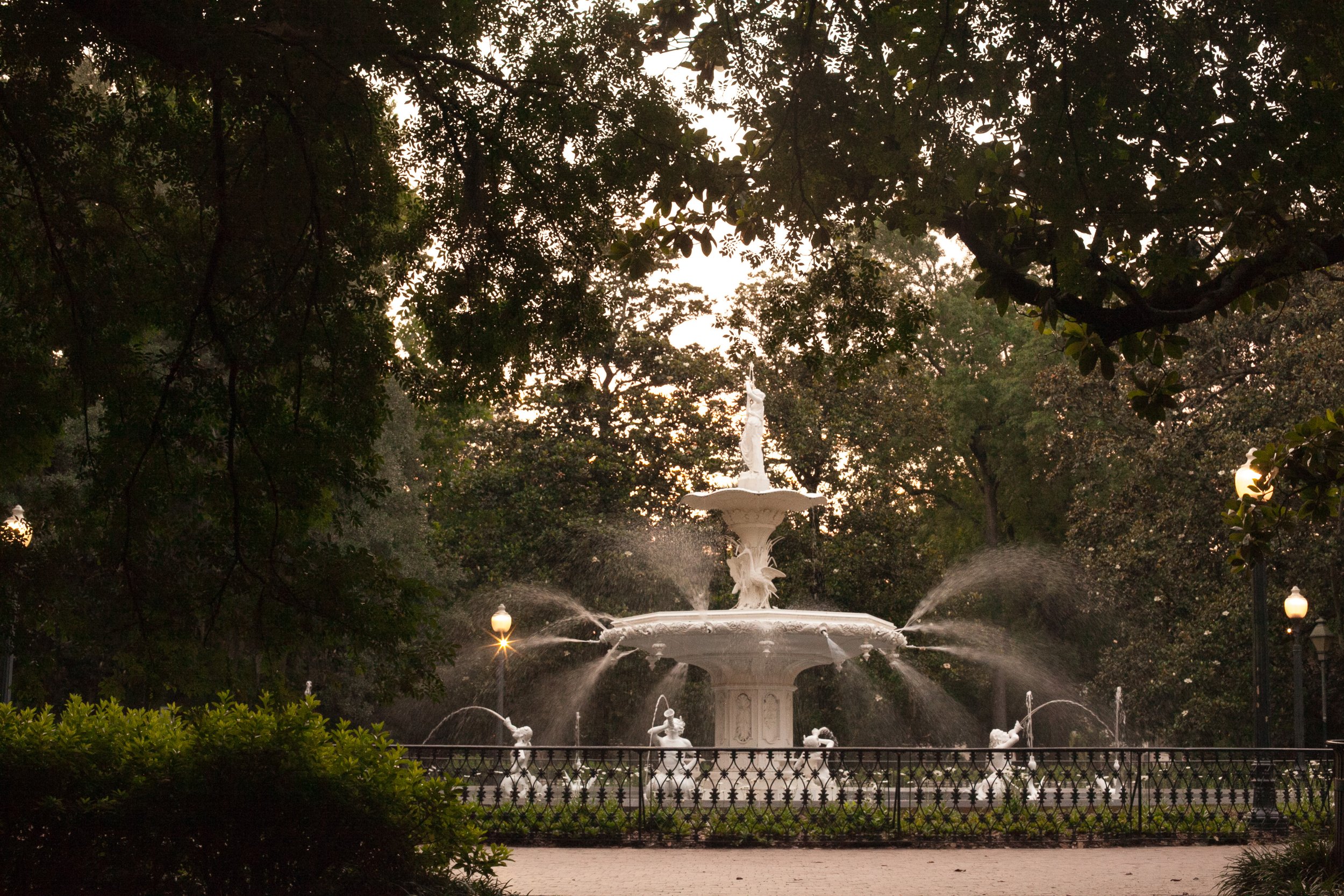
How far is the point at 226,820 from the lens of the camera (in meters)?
6.41

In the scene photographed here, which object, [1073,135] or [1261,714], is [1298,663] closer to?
[1261,714]

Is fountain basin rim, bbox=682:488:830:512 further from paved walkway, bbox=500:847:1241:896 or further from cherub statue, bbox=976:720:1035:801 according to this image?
paved walkway, bbox=500:847:1241:896

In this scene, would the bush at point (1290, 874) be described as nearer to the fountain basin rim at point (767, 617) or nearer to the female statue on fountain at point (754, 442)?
the fountain basin rim at point (767, 617)

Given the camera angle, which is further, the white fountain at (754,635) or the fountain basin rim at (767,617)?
the white fountain at (754,635)

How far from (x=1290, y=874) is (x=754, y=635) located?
24.4 ft

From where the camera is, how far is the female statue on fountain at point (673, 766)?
44.5ft

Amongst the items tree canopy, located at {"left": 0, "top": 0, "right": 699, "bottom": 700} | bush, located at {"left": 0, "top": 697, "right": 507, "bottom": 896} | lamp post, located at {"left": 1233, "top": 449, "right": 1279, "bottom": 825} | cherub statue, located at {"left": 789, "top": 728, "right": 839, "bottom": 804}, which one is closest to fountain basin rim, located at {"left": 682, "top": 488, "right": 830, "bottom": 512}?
cherub statue, located at {"left": 789, "top": 728, "right": 839, "bottom": 804}

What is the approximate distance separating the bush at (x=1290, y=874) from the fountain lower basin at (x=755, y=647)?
21.4 ft

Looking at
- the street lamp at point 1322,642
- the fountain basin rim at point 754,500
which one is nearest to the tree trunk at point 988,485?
the street lamp at point 1322,642

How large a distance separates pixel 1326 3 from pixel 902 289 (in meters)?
32.5

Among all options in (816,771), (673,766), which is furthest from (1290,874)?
(673,766)

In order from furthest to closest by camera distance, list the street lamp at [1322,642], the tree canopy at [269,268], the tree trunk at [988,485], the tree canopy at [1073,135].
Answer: the tree trunk at [988,485]
the street lamp at [1322,642]
the tree canopy at [269,268]
the tree canopy at [1073,135]

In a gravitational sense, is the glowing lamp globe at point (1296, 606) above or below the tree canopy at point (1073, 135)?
below

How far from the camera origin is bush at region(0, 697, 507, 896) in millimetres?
6402
